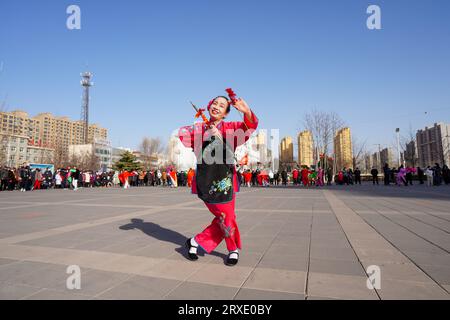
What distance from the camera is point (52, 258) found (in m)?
3.14

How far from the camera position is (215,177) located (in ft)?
9.42

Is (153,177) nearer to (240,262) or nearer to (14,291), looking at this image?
(240,262)

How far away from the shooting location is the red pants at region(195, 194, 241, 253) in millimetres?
2836

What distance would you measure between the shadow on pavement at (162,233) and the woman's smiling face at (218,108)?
170 centimetres

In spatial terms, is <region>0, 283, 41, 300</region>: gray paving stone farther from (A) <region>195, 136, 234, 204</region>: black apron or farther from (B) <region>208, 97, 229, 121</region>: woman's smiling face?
(B) <region>208, 97, 229, 121</region>: woman's smiling face

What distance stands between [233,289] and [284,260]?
3.30 feet

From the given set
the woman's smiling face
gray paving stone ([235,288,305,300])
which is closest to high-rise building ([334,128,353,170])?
the woman's smiling face

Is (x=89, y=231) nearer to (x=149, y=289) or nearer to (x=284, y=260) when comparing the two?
(x=149, y=289)

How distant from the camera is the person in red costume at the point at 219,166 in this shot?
2826mm

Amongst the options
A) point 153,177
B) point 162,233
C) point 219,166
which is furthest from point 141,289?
point 153,177

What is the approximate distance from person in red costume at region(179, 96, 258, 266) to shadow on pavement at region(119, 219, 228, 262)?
0.38m
